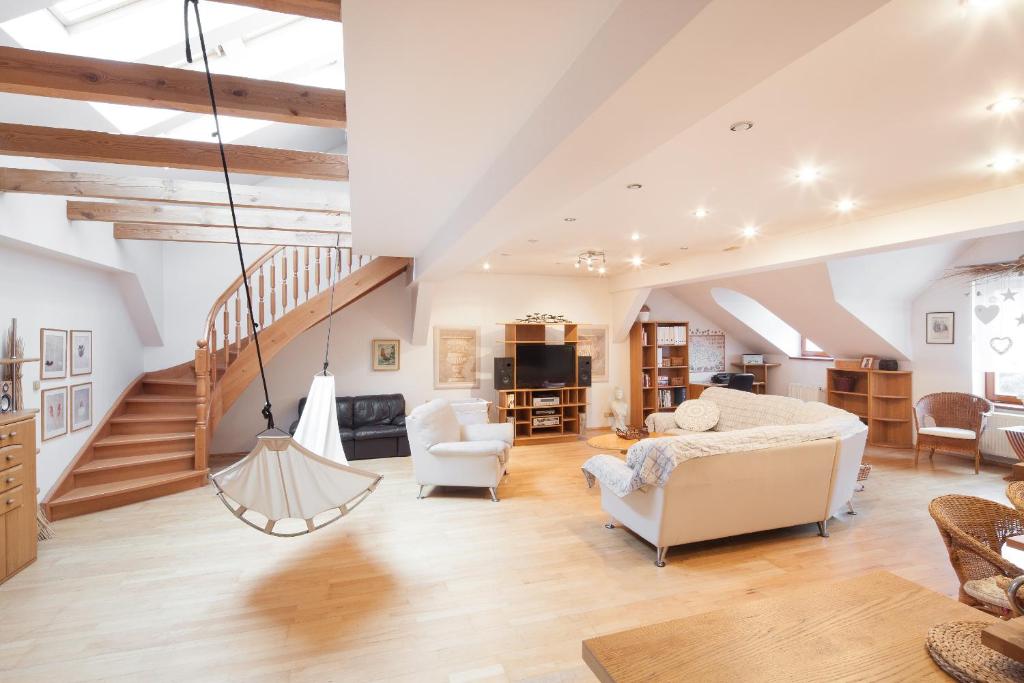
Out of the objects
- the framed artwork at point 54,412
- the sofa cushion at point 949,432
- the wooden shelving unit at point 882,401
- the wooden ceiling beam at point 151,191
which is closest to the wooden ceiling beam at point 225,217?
the wooden ceiling beam at point 151,191

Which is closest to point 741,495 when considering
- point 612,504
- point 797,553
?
point 797,553

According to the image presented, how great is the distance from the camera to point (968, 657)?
86cm

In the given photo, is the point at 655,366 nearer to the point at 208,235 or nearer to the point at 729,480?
the point at 729,480

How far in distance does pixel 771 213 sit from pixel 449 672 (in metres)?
3.83

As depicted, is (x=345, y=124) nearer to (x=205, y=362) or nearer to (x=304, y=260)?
(x=205, y=362)

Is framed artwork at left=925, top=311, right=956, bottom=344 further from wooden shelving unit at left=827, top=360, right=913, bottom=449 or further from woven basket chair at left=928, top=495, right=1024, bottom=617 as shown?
woven basket chair at left=928, top=495, right=1024, bottom=617

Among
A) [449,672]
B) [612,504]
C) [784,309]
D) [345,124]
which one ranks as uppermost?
[345,124]

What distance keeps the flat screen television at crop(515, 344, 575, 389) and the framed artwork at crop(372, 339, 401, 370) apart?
1682 millimetres

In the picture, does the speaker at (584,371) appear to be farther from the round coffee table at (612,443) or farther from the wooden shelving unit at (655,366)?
the round coffee table at (612,443)

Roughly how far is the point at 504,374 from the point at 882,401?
5.23m

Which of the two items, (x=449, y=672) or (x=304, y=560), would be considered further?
(x=304, y=560)

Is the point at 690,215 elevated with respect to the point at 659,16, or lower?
elevated

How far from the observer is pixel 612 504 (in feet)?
12.0

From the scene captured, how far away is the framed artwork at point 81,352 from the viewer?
14.4 ft
